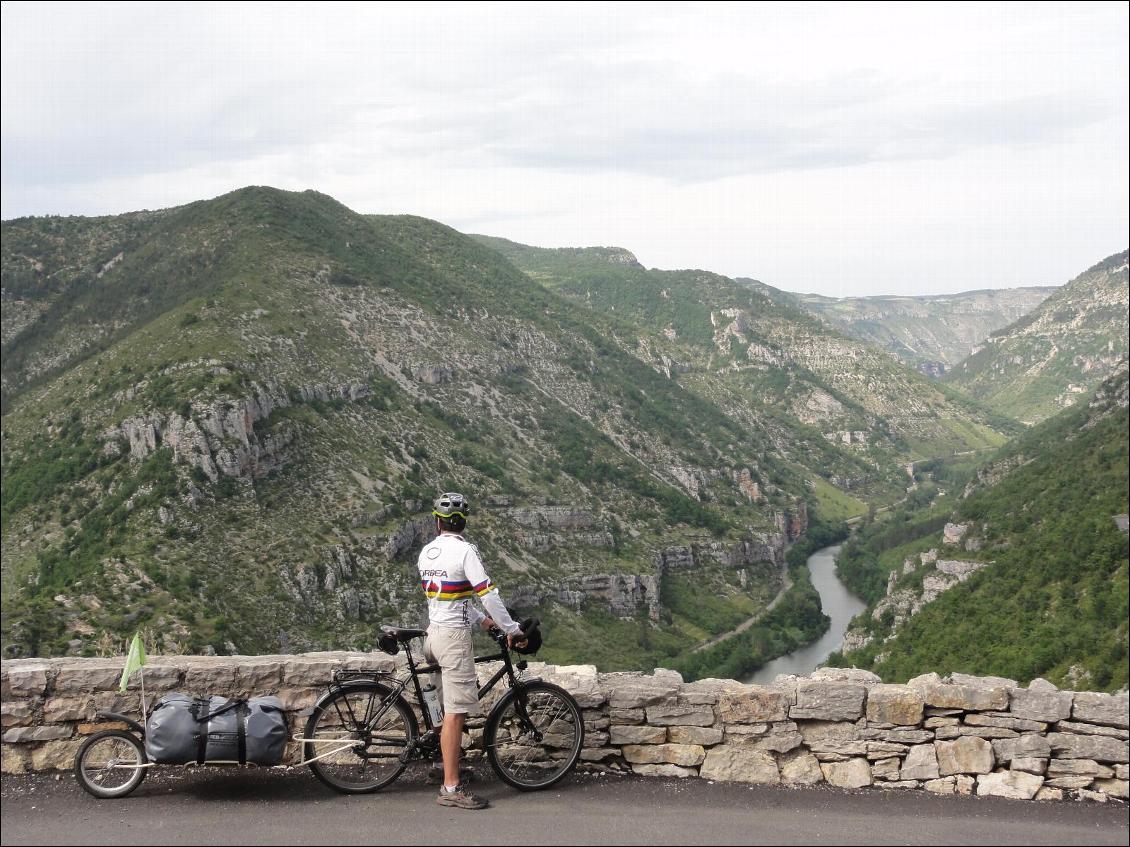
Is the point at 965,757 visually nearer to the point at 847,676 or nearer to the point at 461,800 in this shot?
the point at 847,676

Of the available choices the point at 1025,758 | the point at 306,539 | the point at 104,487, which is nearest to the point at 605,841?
the point at 1025,758

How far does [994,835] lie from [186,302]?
4139 inches

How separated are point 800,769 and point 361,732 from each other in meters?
4.65

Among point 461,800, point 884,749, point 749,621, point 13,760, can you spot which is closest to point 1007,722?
point 884,749

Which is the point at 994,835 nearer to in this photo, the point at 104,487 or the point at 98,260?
the point at 104,487

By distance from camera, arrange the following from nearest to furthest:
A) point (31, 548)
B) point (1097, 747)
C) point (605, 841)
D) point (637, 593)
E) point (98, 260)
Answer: point (605, 841)
point (1097, 747)
point (31, 548)
point (637, 593)
point (98, 260)

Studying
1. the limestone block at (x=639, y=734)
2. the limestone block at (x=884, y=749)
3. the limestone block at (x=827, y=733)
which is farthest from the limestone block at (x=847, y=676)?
the limestone block at (x=639, y=734)

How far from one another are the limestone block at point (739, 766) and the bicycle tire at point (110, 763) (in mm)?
5691

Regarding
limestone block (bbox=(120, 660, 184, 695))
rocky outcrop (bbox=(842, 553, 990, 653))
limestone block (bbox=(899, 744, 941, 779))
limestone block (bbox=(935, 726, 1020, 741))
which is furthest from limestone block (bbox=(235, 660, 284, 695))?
rocky outcrop (bbox=(842, 553, 990, 653))

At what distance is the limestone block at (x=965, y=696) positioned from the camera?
9086 mm

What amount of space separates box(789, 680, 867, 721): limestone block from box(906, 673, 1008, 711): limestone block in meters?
0.70

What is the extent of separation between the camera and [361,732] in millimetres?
8828

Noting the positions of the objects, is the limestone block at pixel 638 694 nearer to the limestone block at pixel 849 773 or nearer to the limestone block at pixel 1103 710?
the limestone block at pixel 849 773

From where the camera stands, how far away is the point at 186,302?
9981cm
